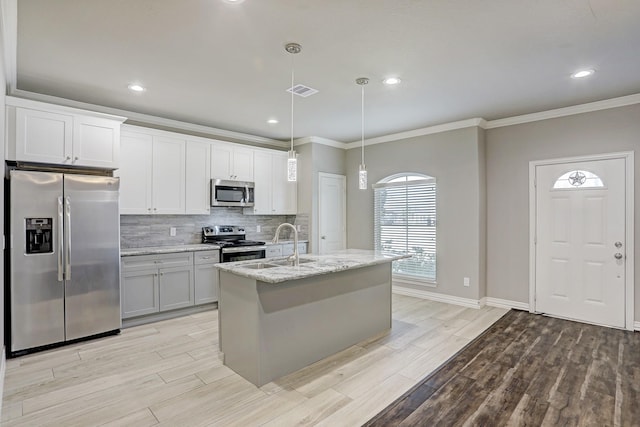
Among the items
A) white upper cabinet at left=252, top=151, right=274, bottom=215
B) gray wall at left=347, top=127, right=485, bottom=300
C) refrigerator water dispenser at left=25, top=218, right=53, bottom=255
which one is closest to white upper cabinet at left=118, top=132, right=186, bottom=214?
refrigerator water dispenser at left=25, top=218, right=53, bottom=255

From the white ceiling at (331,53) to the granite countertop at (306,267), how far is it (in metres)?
1.84

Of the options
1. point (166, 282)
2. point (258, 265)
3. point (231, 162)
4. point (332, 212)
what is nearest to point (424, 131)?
point (332, 212)

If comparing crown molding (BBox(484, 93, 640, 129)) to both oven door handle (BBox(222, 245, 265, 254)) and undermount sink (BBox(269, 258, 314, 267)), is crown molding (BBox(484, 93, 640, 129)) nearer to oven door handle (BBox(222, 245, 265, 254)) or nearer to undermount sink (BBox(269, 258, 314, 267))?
undermount sink (BBox(269, 258, 314, 267))

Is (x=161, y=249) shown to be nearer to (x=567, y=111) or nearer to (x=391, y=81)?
(x=391, y=81)

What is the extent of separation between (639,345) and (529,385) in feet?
6.06

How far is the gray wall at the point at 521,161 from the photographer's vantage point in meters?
4.14

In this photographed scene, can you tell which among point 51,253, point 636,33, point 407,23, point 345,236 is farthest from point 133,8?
point 345,236

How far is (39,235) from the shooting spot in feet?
11.1

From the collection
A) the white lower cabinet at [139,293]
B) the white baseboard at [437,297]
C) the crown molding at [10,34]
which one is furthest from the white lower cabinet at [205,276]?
the white baseboard at [437,297]

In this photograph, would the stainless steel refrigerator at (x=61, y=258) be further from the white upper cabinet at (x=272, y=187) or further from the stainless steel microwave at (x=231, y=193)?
the white upper cabinet at (x=272, y=187)

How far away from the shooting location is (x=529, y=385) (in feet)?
9.09

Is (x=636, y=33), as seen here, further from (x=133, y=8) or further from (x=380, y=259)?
(x=133, y=8)

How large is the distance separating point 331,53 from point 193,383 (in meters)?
3.00

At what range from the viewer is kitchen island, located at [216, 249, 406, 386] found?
275 cm
